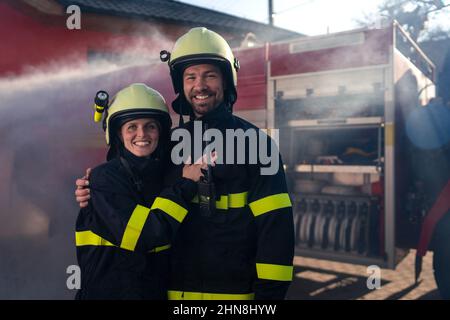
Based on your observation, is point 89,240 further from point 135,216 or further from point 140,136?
point 140,136

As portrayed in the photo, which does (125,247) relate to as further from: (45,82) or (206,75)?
(45,82)

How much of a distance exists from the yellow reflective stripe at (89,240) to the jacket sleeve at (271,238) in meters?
0.70

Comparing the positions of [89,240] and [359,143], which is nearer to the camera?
[89,240]

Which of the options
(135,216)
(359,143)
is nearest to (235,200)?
(135,216)

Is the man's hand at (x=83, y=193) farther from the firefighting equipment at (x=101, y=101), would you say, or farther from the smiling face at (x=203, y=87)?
the smiling face at (x=203, y=87)

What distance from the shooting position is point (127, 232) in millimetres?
1763

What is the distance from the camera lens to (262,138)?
201 cm

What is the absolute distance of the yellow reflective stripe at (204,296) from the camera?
1.94 m

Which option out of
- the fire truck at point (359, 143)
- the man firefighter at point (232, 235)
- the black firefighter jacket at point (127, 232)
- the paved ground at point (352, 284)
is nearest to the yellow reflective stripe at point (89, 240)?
the black firefighter jacket at point (127, 232)

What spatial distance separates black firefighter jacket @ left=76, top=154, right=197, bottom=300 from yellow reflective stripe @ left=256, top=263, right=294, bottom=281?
16.7 inches

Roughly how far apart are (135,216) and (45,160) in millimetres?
4260
